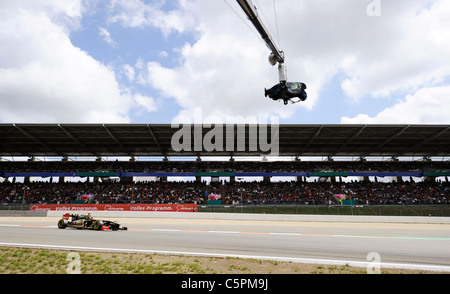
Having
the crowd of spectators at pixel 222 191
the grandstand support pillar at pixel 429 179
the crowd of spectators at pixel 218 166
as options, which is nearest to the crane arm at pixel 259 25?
the crowd of spectators at pixel 222 191

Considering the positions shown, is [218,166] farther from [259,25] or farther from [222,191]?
[259,25]

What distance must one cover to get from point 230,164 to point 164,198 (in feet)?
43.2

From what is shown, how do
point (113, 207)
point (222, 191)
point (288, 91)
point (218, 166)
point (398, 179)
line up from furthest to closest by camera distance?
point (398, 179) → point (218, 166) → point (222, 191) → point (113, 207) → point (288, 91)

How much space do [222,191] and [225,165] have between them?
611cm

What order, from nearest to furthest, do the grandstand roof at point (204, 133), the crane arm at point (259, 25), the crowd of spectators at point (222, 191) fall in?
the crane arm at point (259, 25) → the grandstand roof at point (204, 133) → the crowd of spectators at point (222, 191)

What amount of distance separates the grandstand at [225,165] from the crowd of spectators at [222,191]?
5.7 inches

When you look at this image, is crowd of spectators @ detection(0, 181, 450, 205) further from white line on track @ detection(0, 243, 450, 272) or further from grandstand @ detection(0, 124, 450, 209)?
white line on track @ detection(0, 243, 450, 272)

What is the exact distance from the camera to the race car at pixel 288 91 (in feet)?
46.6

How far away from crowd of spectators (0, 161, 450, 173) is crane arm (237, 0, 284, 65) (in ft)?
71.1

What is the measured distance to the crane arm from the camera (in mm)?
15305

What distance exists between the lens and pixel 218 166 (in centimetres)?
3922

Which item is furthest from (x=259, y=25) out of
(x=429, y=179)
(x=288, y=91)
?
(x=429, y=179)

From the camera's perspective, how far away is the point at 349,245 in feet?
34.0

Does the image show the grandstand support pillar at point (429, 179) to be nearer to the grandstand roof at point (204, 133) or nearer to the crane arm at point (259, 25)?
the grandstand roof at point (204, 133)
